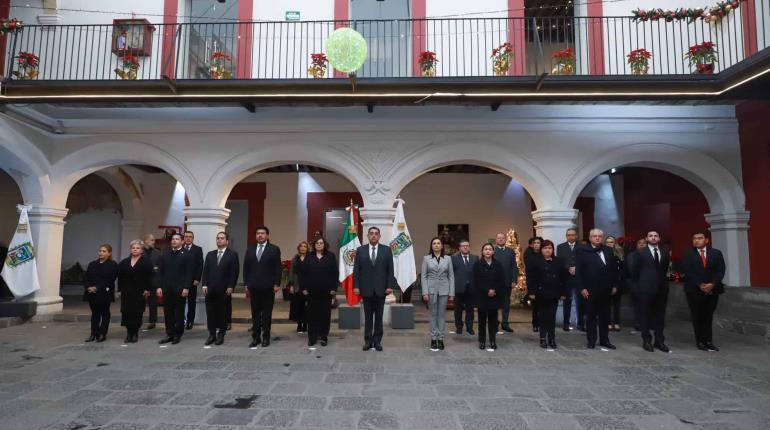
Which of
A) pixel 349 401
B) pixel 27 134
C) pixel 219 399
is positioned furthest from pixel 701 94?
pixel 27 134

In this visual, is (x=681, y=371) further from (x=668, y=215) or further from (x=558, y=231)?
(x=668, y=215)

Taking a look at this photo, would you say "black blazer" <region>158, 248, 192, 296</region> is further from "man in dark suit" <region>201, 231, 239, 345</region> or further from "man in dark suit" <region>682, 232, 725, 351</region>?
"man in dark suit" <region>682, 232, 725, 351</region>

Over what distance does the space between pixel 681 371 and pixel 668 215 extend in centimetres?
682

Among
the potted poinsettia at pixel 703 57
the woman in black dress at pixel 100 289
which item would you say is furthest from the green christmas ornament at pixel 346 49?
the potted poinsettia at pixel 703 57

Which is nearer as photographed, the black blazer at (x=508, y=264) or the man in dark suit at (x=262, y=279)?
the man in dark suit at (x=262, y=279)

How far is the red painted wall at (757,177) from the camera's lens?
745 cm

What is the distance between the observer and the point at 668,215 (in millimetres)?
10453

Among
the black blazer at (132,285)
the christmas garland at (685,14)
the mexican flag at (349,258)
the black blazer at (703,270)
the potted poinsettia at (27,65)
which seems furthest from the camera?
the mexican flag at (349,258)

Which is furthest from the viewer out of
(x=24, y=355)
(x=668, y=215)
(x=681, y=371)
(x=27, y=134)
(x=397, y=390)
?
(x=668, y=215)

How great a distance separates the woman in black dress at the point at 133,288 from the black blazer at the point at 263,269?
5.22ft

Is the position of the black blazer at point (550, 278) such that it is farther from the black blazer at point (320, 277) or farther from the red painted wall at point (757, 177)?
the red painted wall at point (757, 177)

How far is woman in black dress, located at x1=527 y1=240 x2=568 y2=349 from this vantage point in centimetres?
570

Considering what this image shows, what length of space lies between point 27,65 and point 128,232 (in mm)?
5541

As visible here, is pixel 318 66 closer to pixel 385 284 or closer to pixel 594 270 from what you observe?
pixel 385 284
